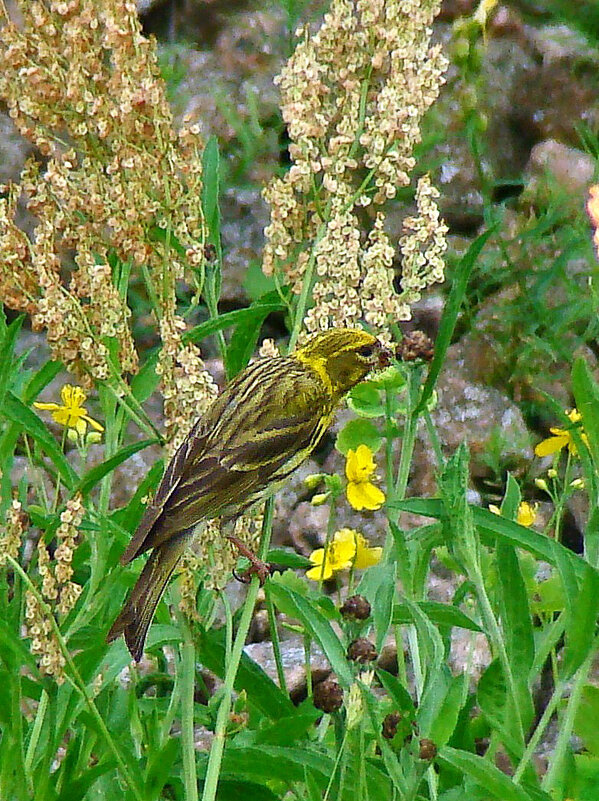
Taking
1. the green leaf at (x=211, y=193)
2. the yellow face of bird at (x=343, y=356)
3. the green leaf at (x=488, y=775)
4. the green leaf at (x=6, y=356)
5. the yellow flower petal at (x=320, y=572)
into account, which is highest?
the green leaf at (x=211, y=193)

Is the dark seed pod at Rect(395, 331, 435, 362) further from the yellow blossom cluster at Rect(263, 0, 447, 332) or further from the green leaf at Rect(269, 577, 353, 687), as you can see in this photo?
the green leaf at Rect(269, 577, 353, 687)

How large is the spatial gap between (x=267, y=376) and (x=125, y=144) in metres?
0.25

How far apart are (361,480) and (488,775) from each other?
54 centimetres

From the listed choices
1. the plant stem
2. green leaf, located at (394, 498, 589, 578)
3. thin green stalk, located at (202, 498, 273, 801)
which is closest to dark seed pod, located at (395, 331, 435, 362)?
green leaf, located at (394, 498, 589, 578)

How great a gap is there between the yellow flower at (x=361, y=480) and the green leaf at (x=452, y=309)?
0.37 m

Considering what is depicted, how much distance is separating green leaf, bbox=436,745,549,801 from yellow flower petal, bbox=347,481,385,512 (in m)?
0.50

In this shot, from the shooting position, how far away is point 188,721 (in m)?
1.01

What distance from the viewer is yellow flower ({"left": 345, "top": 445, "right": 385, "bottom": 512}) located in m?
1.42

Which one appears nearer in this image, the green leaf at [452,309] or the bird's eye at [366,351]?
the green leaf at [452,309]

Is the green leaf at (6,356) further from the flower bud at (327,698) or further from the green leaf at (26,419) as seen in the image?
the flower bud at (327,698)

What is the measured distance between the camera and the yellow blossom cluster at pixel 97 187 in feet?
3.63

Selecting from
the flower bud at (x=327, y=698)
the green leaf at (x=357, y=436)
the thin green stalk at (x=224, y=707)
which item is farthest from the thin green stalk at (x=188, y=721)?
the green leaf at (x=357, y=436)

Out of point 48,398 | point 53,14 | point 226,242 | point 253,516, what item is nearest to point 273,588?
point 253,516

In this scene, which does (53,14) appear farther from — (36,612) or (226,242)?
(226,242)
